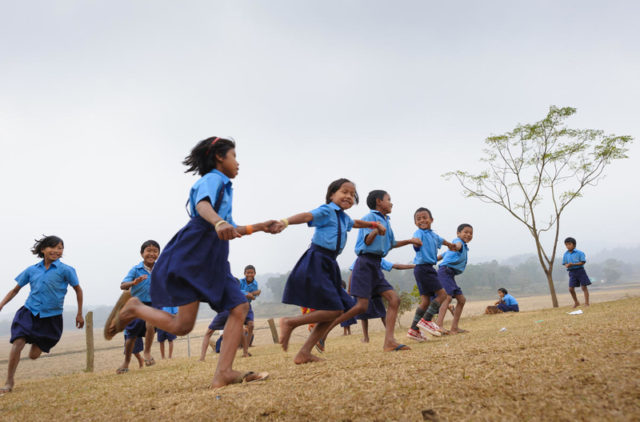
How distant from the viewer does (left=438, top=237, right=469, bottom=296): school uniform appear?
24.2 feet

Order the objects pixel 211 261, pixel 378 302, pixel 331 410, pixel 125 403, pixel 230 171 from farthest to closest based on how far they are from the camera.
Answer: pixel 378 302
pixel 230 171
pixel 211 261
pixel 125 403
pixel 331 410

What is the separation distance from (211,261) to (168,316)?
1.74 feet

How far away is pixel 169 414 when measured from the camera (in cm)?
229

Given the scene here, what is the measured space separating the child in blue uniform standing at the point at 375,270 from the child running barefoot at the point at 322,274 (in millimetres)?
427

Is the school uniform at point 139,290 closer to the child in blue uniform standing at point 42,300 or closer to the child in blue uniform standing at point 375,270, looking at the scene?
the child in blue uniform standing at point 42,300

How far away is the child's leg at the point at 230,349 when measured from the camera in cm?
302

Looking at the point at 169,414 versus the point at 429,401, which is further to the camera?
the point at 169,414

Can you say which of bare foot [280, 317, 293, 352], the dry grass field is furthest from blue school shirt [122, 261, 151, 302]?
the dry grass field

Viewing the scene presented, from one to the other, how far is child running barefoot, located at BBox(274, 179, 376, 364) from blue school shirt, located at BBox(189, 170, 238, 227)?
86 cm

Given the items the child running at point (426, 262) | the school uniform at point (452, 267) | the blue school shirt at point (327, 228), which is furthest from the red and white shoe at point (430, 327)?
the blue school shirt at point (327, 228)

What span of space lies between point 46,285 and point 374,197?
14.8 ft

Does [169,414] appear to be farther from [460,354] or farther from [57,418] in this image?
[460,354]

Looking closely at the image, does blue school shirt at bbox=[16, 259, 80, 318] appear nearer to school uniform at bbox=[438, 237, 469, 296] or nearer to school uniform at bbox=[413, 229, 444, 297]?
school uniform at bbox=[413, 229, 444, 297]

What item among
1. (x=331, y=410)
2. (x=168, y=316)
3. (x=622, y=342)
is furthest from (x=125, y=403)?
(x=622, y=342)
